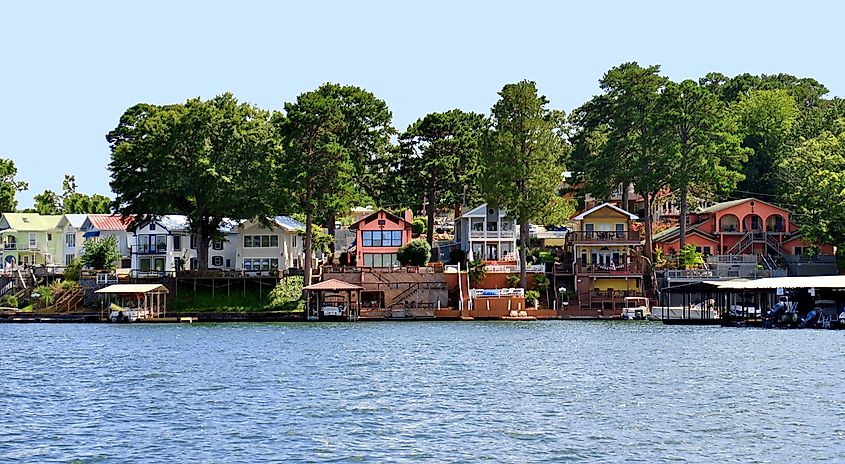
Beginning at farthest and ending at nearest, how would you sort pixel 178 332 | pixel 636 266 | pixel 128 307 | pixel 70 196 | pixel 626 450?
pixel 70 196 → pixel 636 266 → pixel 128 307 → pixel 178 332 → pixel 626 450

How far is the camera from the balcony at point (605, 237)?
319ft

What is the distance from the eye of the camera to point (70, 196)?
154 m

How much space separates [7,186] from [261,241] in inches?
1751

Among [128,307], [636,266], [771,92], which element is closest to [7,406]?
[128,307]

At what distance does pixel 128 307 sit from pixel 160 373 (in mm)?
42143

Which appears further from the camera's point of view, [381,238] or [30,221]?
[30,221]

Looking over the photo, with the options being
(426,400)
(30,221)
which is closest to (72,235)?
(30,221)

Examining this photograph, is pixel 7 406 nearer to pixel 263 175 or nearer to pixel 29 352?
pixel 29 352

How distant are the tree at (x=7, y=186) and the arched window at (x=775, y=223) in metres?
79.2

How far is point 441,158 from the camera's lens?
108 meters

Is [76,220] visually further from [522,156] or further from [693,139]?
[693,139]

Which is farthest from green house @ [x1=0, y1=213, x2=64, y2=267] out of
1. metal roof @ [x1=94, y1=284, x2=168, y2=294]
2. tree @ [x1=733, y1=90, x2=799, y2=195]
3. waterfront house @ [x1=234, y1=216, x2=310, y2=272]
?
tree @ [x1=733, y1=90, x2=799, y2=195]

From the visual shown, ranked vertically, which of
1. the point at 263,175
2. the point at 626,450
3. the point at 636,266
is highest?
the point at 263,175

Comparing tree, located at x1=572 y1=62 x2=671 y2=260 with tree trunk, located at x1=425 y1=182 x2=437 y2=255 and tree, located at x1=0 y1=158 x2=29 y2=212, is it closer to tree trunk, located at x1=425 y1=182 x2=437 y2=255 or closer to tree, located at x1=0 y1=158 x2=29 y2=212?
tree trunk, located at x1=425 y1=182 x2=437 y2=255
